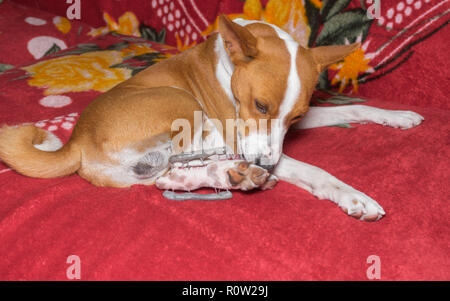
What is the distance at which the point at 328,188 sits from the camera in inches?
63.1

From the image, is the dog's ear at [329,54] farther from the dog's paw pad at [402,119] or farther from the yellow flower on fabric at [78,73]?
the yellow flower on fabric at [78,73]

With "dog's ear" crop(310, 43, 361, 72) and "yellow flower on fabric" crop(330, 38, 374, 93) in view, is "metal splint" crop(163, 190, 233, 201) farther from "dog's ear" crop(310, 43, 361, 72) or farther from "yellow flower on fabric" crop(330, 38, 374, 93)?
"yellow flower on fabric" crop(330, 38, 374, 93)

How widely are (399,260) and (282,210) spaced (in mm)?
449

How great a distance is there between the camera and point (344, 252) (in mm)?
1325

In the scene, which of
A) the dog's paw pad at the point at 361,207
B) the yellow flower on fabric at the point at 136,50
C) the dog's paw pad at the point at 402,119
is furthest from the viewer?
the yellow flower on fabric at the point at 136,50

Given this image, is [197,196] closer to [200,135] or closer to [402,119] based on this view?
[200,135]

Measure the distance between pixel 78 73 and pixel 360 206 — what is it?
2.27 metres

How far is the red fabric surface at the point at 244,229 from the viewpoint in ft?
4.24

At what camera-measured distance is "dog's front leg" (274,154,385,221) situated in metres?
1.47

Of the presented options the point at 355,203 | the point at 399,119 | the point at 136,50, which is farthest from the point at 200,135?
the point at 136,50

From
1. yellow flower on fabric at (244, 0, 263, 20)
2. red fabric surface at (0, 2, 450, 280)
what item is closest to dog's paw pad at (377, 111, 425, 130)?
red fabric surface at (0, 2, 450, 280)

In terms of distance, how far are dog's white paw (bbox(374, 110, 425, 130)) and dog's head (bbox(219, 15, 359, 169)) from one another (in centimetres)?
52

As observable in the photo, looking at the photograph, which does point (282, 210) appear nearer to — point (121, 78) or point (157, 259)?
point (157, 259)

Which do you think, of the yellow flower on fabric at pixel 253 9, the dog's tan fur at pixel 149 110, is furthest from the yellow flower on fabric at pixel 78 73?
the yellow flower on fabric at pixel 253 9
